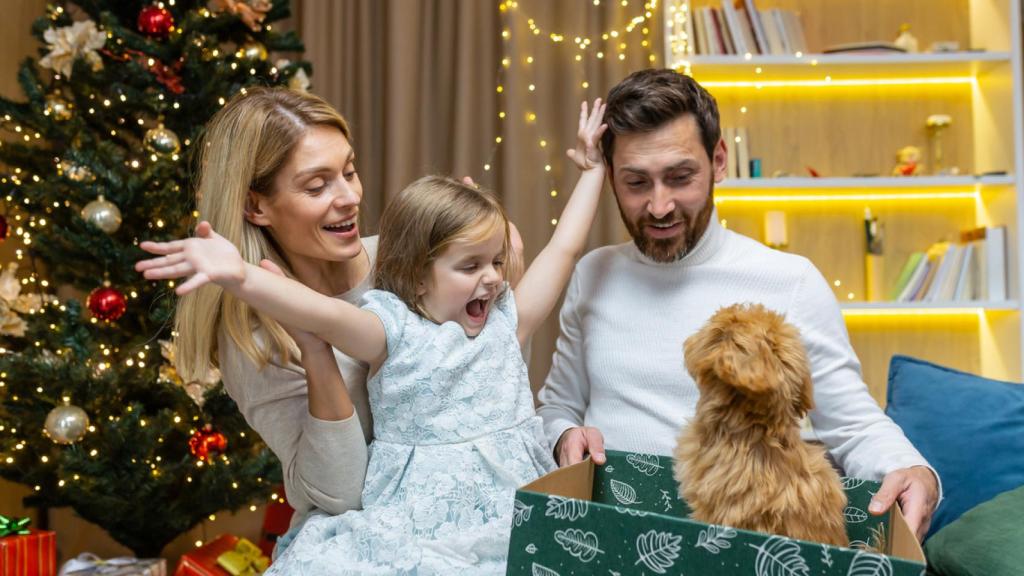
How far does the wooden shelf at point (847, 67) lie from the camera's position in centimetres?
373

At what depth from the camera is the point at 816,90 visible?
4.07m

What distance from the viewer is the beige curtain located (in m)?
3.96

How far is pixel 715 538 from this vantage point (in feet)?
3.12

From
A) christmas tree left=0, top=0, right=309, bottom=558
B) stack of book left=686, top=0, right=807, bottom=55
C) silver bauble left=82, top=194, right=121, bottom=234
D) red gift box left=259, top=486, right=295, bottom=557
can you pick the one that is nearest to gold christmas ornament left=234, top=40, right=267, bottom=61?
christmas tree left=0, top=0, right=309, bottom=558

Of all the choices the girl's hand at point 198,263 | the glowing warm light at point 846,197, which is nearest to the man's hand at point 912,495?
the girl's hand at point 198,263

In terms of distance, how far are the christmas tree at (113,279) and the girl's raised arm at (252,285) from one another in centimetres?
161

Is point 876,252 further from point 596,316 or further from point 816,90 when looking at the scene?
point 596,316

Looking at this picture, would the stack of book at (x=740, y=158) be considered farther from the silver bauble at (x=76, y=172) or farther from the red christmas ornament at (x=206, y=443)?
the silver bauble at (x=76, y=172)

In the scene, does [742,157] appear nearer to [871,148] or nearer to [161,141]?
[871,148]

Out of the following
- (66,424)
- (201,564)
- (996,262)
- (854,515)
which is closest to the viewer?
(854,515)

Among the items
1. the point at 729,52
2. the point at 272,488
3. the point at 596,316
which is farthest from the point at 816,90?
the point at 272,488

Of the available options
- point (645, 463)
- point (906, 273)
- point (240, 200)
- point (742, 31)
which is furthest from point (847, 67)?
point (240, 200)

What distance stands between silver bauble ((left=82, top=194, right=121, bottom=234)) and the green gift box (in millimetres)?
2032

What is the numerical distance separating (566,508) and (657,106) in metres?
A: 0.98
